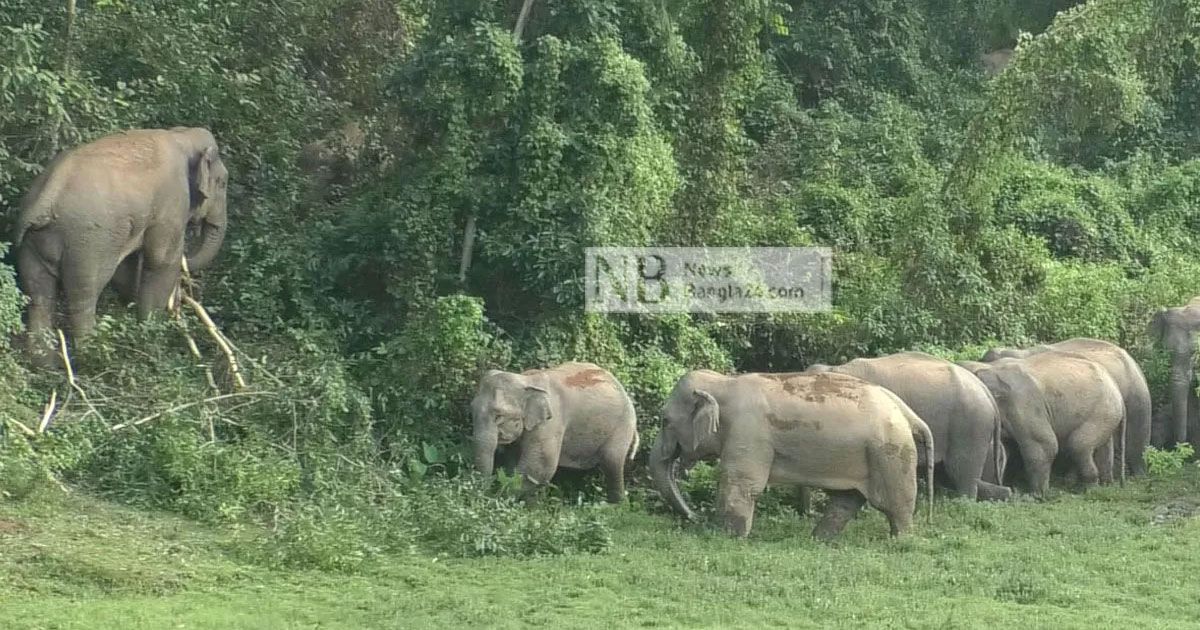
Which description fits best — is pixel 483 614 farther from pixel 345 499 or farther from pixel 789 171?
pixel 789 171

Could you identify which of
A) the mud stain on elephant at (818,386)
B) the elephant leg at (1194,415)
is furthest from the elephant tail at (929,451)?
the elephant leg at (1194,415)

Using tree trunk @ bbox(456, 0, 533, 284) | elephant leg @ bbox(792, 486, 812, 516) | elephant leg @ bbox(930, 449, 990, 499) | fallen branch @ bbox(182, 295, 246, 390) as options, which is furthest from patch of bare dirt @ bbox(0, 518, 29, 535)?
elephant leg @ bbox(930, 449, 990, 499)

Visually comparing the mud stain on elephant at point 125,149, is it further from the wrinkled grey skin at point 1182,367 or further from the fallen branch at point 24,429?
the wrinkled grey skin at point 1182,367

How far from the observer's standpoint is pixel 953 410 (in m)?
11.3

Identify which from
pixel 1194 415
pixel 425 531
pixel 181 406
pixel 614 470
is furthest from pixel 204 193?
pixel 1194 415

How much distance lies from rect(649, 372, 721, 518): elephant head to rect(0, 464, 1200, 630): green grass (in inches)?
21.7

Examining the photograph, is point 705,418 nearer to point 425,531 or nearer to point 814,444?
point 814,444

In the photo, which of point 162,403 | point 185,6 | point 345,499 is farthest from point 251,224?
point 345,499

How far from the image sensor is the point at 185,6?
1279cm

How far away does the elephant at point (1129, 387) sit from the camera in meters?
12.8

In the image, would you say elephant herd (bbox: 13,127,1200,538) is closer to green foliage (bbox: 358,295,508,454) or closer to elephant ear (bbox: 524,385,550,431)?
elephant ear (bbox: 524,385,550,431)

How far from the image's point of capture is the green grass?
7387mm

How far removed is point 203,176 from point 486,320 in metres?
2.29

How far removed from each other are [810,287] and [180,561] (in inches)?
314
